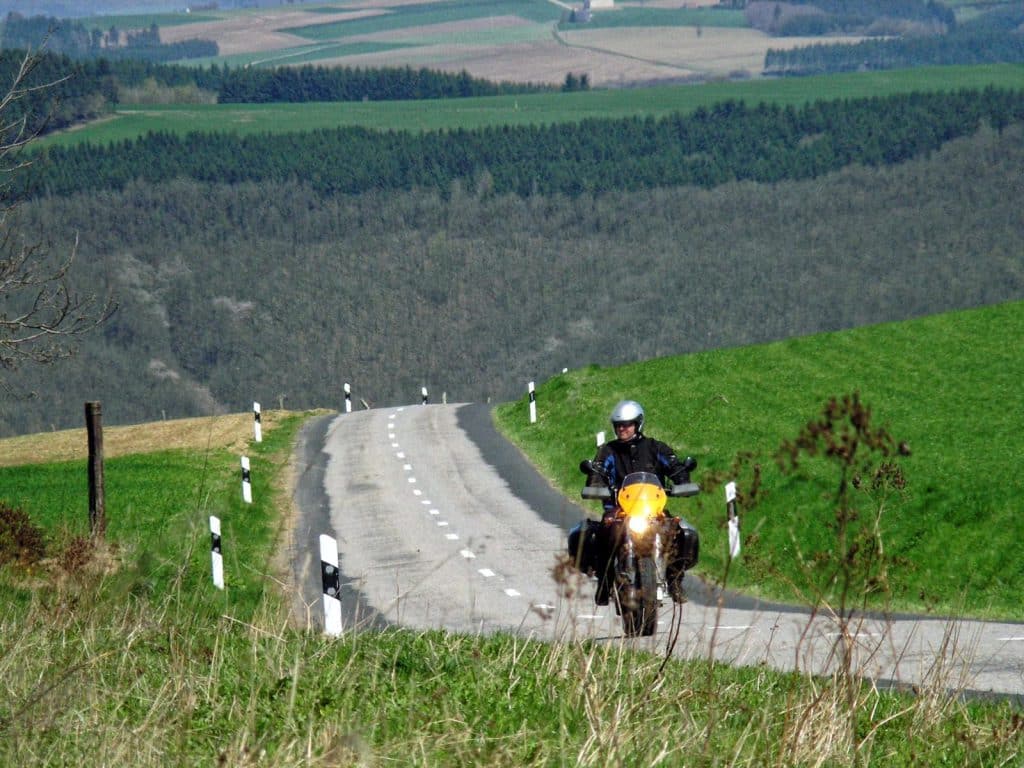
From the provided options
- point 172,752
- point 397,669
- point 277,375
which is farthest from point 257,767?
point 277,375

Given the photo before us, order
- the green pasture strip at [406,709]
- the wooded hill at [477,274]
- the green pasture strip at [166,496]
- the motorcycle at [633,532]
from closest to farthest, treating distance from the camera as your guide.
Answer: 1. the green pasture strip at [406,709]
2. the motorcycle at [633,532]
3. the green pasture strip at [166,496]
4. the wooded hill at [477,274]

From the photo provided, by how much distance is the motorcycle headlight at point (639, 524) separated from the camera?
1028 centimetres

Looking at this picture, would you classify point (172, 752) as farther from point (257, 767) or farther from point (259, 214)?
point (259, 214)

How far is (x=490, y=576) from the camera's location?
18.2 m

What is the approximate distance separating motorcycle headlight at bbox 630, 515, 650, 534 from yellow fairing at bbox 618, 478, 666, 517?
126 mm

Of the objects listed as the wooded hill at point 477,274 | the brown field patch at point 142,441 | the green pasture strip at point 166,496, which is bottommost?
the wooded hill at point 477,274

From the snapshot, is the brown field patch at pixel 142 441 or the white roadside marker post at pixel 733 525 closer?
the white roadside marker post at pixel 733 525

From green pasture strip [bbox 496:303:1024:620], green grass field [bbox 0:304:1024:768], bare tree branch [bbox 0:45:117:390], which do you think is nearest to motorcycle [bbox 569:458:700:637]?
green pasture strip [bbox 496:303:1024:620]

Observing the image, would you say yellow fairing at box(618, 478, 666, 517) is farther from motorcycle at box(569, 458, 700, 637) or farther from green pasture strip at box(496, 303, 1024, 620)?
green pasture strip at box(496, 303, 1024, 620)

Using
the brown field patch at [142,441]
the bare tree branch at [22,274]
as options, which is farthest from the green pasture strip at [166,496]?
the bare tree branch at [22,274]

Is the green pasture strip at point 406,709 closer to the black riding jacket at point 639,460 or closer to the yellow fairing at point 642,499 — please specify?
the yellow fairing at point 642,499

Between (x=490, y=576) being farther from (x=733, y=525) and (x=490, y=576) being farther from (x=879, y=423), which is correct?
(x=879, y=423)

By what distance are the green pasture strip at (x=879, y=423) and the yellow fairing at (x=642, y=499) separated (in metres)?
0.79

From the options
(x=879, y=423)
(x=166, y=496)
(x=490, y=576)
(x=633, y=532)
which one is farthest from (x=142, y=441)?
(x=633, y=532)
